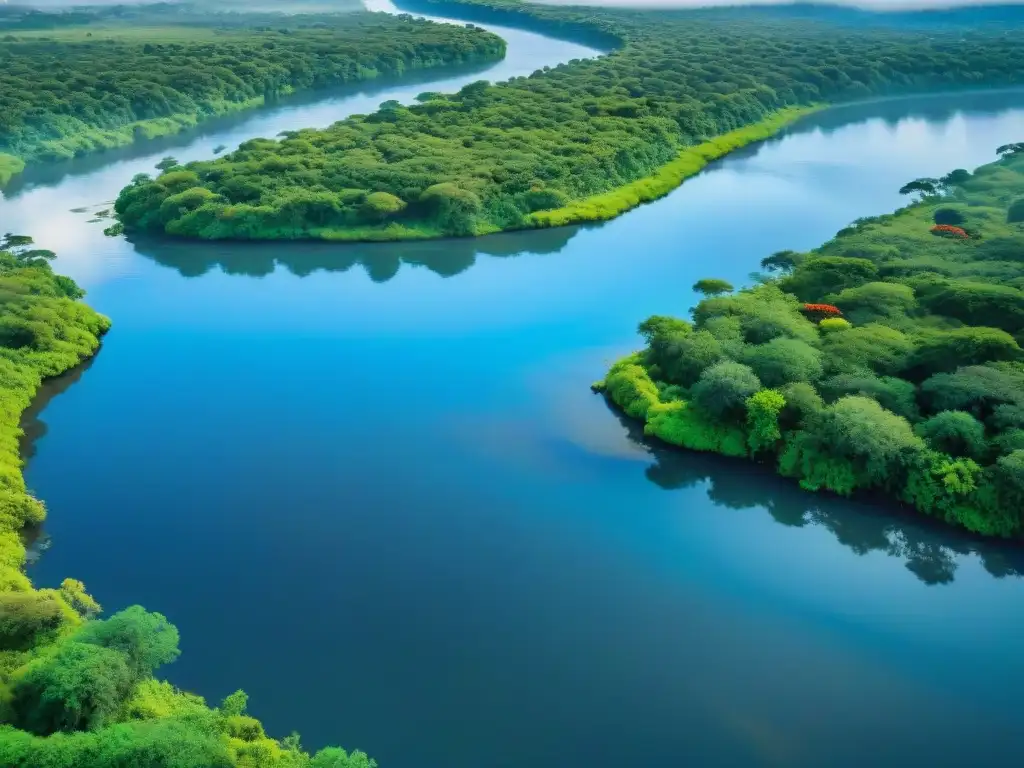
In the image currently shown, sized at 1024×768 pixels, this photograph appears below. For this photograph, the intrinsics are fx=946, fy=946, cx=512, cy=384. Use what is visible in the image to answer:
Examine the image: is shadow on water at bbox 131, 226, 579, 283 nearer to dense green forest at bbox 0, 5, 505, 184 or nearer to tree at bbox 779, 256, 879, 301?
tree at bbox 779, 256, 879, 301

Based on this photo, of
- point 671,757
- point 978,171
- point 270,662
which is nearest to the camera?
point 671,757

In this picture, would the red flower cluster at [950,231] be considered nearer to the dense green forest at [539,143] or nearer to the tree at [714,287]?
the tree at [714,287]

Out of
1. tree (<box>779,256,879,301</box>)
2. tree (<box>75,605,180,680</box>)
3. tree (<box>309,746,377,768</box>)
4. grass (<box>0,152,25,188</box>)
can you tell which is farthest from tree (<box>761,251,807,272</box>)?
grass (<box>0,152,25,188</box>)

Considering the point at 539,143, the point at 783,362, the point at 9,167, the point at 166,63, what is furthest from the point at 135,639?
the point at 166,63

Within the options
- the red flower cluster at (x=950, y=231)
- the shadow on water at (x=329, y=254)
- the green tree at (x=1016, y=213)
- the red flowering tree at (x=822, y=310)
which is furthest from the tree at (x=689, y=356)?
the green tree at (x=1016, y=213)

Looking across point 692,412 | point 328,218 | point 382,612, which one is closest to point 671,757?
point 382,612

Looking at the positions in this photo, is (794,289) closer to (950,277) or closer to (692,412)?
(950,277)

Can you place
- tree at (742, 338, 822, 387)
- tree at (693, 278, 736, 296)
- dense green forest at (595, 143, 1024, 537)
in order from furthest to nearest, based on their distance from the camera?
1. tree at (693, 278, 736, 296)
2. tree at (742, 338, 822, 387)
3. dense green forest at (595, 143, 1024, 537)
